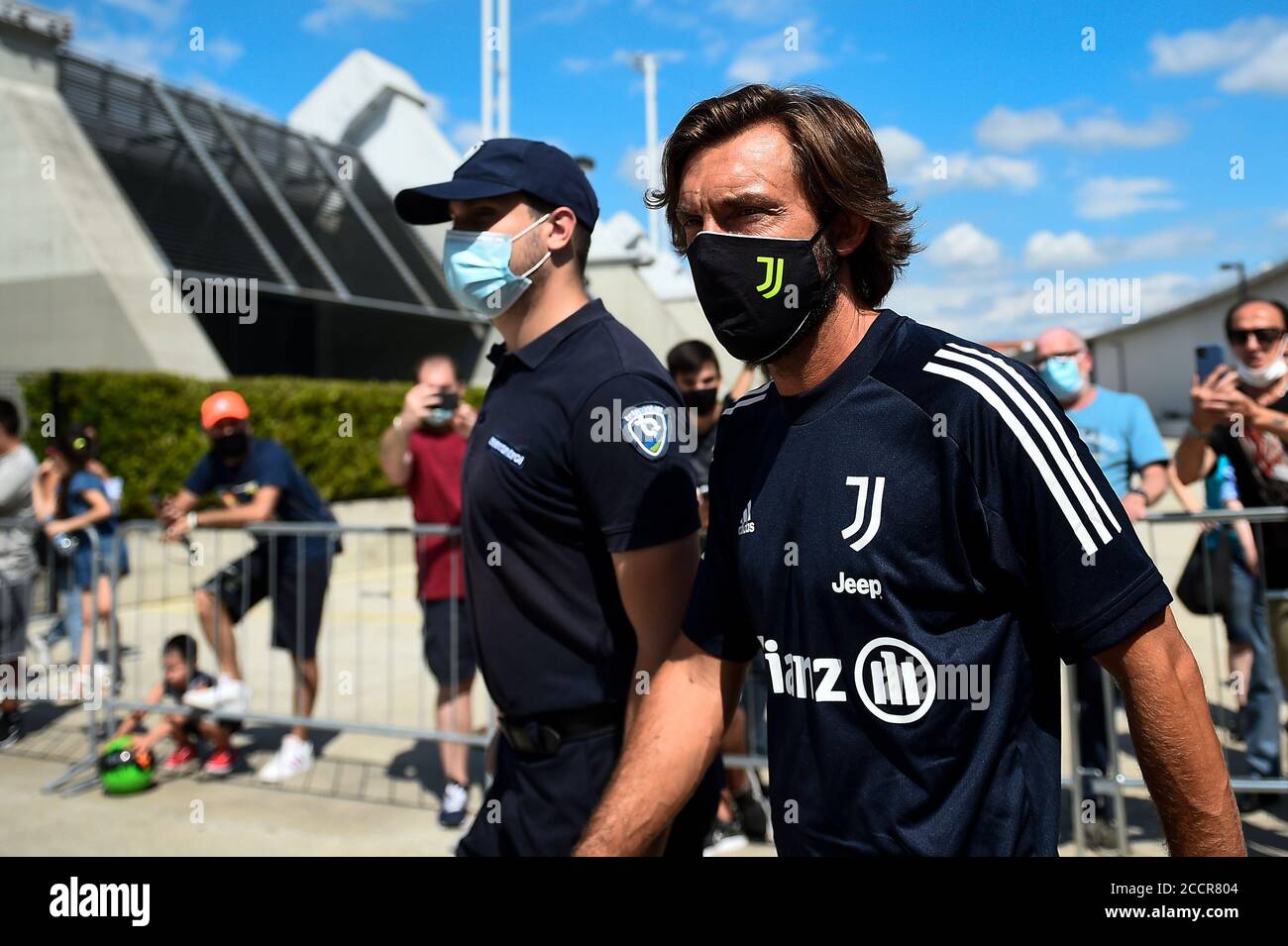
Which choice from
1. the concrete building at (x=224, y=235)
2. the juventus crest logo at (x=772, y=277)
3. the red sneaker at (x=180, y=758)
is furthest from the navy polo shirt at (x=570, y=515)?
the concrete building at (x=224, y=235)

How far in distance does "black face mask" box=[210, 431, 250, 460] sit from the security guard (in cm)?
379

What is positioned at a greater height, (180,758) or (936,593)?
(936,593)

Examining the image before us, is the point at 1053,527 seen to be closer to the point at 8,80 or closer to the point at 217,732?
the point at 217,732

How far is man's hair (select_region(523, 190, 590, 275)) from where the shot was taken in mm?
2566

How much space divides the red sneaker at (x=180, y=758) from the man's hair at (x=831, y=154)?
541cm

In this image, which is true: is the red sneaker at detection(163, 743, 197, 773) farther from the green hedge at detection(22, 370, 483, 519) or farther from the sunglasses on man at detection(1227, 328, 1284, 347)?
the sunglasses on man at detection(1227, 328, 1284, 347)

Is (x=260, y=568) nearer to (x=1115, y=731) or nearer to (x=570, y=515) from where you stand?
(x=570, y=515)

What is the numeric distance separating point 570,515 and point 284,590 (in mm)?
4171

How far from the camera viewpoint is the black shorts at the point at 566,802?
7.64 ft

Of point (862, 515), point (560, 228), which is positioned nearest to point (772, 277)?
→ point (862, 515)

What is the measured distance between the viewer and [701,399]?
525 cm

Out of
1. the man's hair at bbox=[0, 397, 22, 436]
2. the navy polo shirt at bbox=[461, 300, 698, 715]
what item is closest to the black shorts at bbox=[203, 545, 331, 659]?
the man's hair at bbox=[0, 397, 22, 436]
